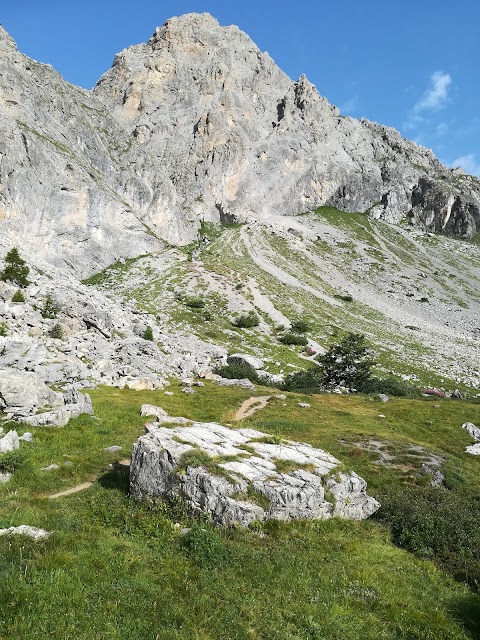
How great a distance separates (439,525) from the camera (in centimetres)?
1386

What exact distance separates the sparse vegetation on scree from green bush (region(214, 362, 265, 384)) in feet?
84.1

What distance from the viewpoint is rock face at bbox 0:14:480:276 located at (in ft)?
324

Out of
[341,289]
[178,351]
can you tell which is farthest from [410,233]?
[178,351]

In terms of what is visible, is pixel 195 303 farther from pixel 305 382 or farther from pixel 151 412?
pixel 151 412

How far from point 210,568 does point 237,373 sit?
112ft

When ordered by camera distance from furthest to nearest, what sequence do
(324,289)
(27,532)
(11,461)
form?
(324,289), (11,461), (27,532)

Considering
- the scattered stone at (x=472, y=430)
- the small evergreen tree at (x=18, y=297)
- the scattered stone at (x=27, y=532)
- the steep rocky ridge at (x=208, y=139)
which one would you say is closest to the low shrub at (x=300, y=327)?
the scattered stone at (x=472, y=430)

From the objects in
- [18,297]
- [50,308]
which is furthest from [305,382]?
[18,297]

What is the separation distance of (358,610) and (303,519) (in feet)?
13.0

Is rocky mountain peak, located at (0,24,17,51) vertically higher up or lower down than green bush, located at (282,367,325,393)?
higher up

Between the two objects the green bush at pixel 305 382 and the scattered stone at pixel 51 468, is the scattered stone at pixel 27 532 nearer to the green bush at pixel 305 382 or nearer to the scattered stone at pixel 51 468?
the scattered stone at pixel 51 468

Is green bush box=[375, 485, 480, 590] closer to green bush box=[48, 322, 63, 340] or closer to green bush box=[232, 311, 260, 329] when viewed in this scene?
green bush box=[48, 322, 63, 340]

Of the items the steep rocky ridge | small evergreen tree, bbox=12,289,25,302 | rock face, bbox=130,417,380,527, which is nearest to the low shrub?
small evergreen tree, bbox=12,289,25,302

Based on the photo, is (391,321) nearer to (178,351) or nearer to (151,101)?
(178,351)
